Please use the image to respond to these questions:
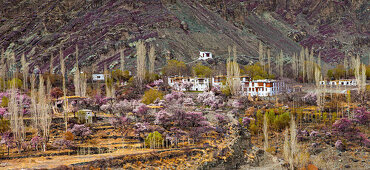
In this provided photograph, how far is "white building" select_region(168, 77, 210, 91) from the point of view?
86188 mm

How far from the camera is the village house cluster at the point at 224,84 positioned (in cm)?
8231

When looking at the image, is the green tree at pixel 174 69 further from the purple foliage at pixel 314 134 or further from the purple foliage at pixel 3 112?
the purple foliage at pixel 314 134

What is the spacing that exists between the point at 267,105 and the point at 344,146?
2012 cm

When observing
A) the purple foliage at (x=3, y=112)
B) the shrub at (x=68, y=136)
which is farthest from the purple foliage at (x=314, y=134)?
the purple foliage at (x=3, y=112)

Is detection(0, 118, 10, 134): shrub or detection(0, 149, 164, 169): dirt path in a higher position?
detection(0, 118, 10, 134): shrub

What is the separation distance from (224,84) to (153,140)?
Answer: 4076cm

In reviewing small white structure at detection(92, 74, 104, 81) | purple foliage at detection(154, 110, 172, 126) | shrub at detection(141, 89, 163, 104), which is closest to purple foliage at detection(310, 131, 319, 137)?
purple foliage at detection(154, 110, 172, 126)

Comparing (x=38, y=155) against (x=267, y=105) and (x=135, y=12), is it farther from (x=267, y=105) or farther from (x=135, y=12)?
(x=135, y=12)

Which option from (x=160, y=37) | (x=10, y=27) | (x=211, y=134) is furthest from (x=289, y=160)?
(x=10, y=27)

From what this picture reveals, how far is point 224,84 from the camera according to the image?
276ft

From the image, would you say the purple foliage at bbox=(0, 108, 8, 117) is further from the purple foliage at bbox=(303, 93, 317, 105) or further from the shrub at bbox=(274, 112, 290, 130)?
the purple foliage at bbox=(303, 93, 317, 105)

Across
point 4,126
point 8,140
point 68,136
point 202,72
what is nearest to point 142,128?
point 68,136

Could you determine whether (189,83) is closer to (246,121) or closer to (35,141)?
(246,121)

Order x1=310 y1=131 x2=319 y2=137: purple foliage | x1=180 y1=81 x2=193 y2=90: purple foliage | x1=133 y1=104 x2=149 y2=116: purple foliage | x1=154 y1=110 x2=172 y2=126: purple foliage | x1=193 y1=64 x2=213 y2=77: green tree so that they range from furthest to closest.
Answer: x1=193 y1=64 x2=213 y2=77: green tree, x1=180 y1=81 x2=193 y2=90: purple foliage, x1=133 y1=104 x2=149 y2=116: purple foliage, x1=154 y1=110 x2=172 y2=126: purple foliage, x1=310 y1=131 x2=319 y2=137: purple foliage
